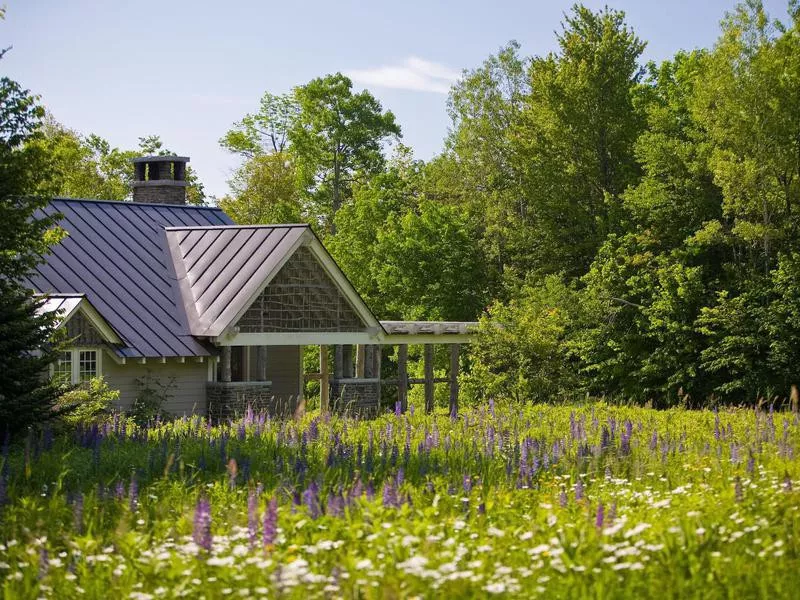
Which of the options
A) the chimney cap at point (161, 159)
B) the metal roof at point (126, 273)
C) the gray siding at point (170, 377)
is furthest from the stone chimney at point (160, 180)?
the gray siding at point (170, 377)

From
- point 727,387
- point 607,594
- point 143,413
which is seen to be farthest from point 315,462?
point 727,387

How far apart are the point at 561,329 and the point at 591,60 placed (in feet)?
42.0

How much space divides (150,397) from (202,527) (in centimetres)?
1912

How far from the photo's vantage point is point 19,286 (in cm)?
1480

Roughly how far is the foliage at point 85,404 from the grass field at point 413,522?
4.06 meters

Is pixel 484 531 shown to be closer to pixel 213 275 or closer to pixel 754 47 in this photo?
pixel 213 275

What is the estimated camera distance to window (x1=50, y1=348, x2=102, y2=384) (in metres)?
23.5

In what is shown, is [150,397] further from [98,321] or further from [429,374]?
[429,374]

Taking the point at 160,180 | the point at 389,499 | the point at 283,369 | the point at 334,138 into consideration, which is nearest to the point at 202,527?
the point at 389,499

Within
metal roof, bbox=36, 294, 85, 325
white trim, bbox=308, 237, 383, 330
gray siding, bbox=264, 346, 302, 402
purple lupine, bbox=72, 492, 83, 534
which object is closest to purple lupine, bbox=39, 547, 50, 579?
purple lupine, bbox=72, 492, 83, 534

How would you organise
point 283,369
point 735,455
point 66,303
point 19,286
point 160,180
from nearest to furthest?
point 735,455
point 19,286
point 66,303
point 283,369
point 160,180

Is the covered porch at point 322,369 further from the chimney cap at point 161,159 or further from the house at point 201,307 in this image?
the chimney cap at point 161,159

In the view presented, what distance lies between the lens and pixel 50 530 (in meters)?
7.89

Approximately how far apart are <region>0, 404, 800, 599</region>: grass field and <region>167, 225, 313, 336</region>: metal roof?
1496 centimetres
